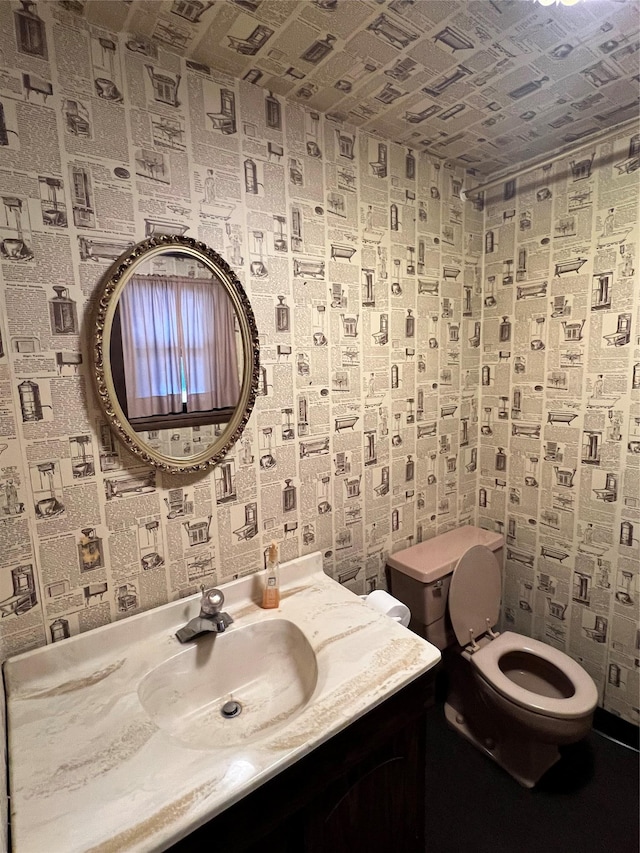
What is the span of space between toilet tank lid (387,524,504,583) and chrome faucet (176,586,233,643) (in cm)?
79

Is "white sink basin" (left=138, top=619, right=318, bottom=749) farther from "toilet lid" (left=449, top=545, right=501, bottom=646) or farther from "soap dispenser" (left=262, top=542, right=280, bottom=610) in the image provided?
"toilet lid" (left=449, top=545, right=501, bottom=646)

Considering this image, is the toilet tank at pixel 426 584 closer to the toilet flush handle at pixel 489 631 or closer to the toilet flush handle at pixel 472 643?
the toilet flush handle at pixel 472 643

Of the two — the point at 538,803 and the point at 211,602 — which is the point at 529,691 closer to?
the point at 538,803

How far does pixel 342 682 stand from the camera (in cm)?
95

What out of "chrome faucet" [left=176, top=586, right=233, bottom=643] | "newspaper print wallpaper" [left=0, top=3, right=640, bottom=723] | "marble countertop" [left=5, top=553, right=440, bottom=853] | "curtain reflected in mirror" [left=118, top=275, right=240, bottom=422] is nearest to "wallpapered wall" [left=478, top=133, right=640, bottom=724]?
"newspaper print wallpaper" [left=0, top=3, right=640, bottom=723]

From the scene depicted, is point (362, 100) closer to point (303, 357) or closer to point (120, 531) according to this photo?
point (303, 357)

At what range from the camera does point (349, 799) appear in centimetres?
94

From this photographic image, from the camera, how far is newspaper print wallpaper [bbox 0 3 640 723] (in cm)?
96

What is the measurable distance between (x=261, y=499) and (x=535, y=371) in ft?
4.39

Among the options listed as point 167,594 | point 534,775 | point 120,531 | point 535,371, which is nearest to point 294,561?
point 167,594

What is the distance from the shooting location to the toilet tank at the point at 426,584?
1.60 meters

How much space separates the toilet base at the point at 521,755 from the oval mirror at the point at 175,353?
157cm

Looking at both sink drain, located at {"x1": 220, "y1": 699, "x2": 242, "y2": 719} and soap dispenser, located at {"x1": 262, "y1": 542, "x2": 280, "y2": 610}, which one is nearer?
sink drain, located at {"x1": 220, "y1": 699, "x2": 242, "y2": 719}

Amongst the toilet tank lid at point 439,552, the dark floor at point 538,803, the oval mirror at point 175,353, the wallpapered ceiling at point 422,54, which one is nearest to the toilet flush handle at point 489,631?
the toilet tank lid at point 439,552
